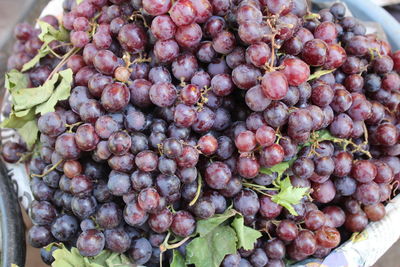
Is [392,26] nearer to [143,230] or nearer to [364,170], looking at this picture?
[364,170]

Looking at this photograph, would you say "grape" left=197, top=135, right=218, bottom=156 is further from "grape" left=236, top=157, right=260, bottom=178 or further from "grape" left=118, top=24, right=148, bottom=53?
"grape" left=118, top=24, right=148, bottom=53

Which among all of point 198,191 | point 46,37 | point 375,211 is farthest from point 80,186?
point 375,211

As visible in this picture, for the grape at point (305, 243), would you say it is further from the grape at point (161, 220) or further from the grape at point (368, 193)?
the grape at point (161, 220)

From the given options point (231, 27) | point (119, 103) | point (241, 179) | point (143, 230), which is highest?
point (231, 27)

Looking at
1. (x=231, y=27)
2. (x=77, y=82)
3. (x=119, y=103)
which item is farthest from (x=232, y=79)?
(x=77, y=82)

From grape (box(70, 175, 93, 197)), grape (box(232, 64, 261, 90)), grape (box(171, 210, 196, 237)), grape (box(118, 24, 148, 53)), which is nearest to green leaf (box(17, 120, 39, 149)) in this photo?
grape (box(70, 175, 93, 197))
